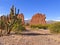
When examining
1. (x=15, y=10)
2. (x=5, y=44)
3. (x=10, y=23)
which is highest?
(x=15, y=10)

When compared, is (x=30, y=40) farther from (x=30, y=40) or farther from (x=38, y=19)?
(x=38, y=19)

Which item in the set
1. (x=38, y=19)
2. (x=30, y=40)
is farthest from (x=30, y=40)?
(x=38, y=19)

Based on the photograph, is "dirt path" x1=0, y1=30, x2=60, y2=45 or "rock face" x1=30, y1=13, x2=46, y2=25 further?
"rock face" x1=30, y1=13, x2=46, y2=25

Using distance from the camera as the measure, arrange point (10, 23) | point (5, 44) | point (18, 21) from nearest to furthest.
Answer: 1. point (5, 44)
2. point (10, 23)
3. point (18, 21)

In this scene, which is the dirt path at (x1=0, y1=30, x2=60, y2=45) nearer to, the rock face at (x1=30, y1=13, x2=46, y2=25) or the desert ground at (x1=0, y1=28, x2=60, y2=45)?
the desert ground at (x1=0, y1=28, x2=60, y2=45)

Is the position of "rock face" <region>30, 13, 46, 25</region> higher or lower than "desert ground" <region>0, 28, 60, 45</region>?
higher

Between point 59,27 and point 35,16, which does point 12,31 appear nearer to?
point 59,27

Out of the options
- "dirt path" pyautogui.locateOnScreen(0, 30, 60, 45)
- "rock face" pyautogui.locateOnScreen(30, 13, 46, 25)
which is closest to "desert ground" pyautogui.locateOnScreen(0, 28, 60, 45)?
"dirt path" pyautogui.locateOnScreen(0, 30, 60, 45)

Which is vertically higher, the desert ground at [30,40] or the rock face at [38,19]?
the rock face at [38,19]

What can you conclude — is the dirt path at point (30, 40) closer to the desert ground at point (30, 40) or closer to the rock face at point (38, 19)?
the desert ground at point (30, 40)

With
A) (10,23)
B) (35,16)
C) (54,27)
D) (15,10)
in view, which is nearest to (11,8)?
(15,10)

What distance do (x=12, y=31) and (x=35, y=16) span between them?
266ft

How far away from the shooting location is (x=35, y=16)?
109125mm

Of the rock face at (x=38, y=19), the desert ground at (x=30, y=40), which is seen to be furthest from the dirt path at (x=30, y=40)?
the rock face at (x=38, y=19)
